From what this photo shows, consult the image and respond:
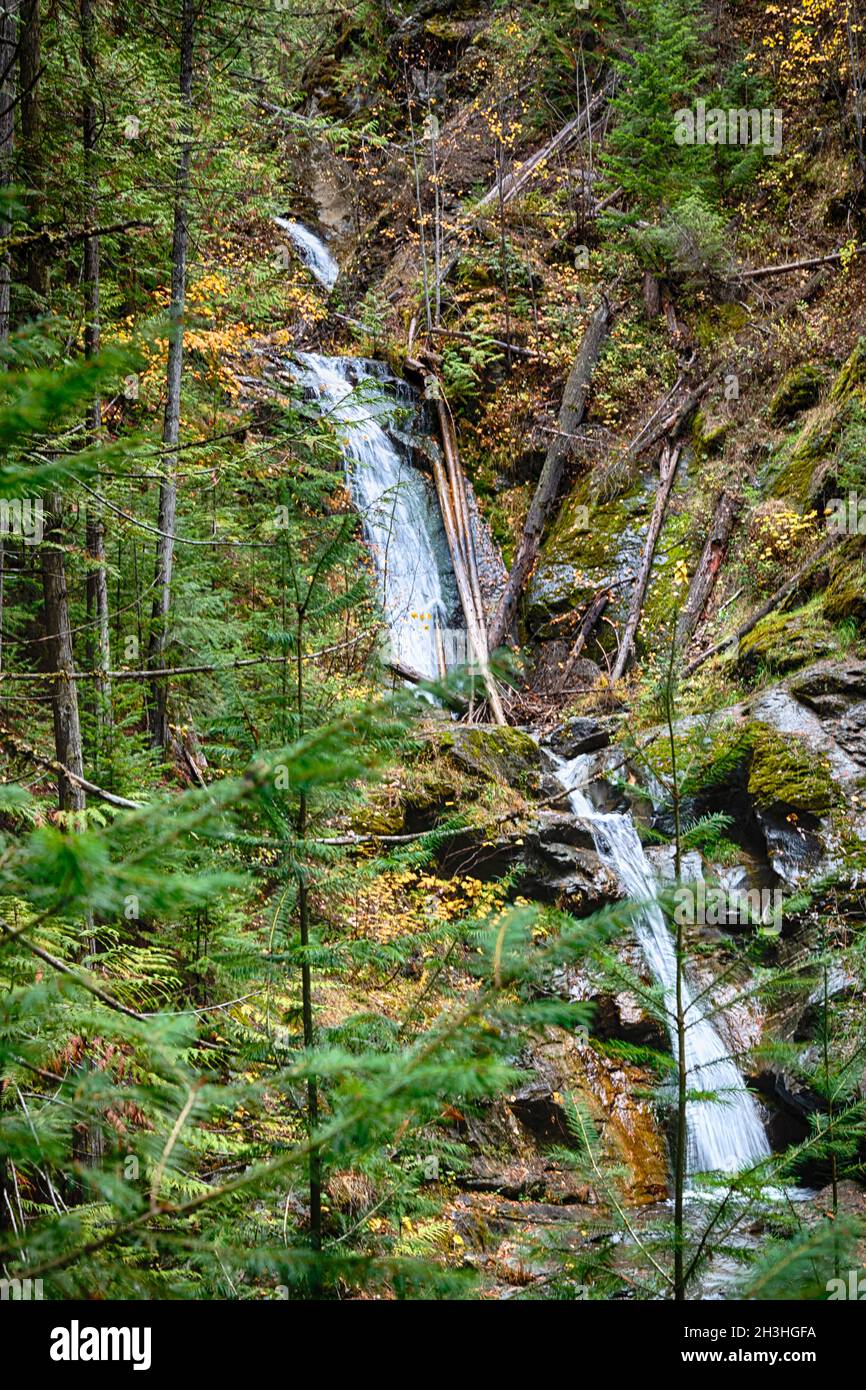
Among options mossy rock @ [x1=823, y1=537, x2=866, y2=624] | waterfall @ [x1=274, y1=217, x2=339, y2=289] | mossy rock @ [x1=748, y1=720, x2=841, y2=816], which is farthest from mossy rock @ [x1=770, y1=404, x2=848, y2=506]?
waterfall @ [x1=274, y1=217, x2=339, y2=289]

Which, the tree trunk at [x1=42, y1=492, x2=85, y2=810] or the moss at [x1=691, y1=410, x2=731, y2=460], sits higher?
the moss at [x1=691, y1=410, x2=731, y2=460]

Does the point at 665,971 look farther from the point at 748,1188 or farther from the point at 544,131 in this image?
the point at 544,131

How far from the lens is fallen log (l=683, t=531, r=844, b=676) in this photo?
10875mm

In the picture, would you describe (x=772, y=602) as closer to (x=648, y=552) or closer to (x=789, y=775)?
(x=648, y=552)

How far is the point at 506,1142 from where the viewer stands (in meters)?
8.00

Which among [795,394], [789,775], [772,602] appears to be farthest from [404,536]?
[789,775]

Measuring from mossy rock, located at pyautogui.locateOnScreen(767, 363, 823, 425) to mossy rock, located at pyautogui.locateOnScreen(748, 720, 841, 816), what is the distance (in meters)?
6.46

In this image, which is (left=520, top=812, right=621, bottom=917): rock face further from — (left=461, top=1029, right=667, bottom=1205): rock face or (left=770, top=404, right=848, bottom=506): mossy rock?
(left=770, top=404, right=848, bottom=506): mossy rock

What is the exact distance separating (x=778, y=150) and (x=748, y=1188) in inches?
732

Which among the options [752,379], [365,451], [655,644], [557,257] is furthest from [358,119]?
[655,644]

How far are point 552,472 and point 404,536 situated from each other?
9.60 feet

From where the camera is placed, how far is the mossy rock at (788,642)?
32.7ft

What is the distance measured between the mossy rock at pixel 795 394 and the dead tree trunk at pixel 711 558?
1583 mm

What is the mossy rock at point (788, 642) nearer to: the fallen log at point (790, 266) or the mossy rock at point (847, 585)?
the mossy rock at point (847, 585)
